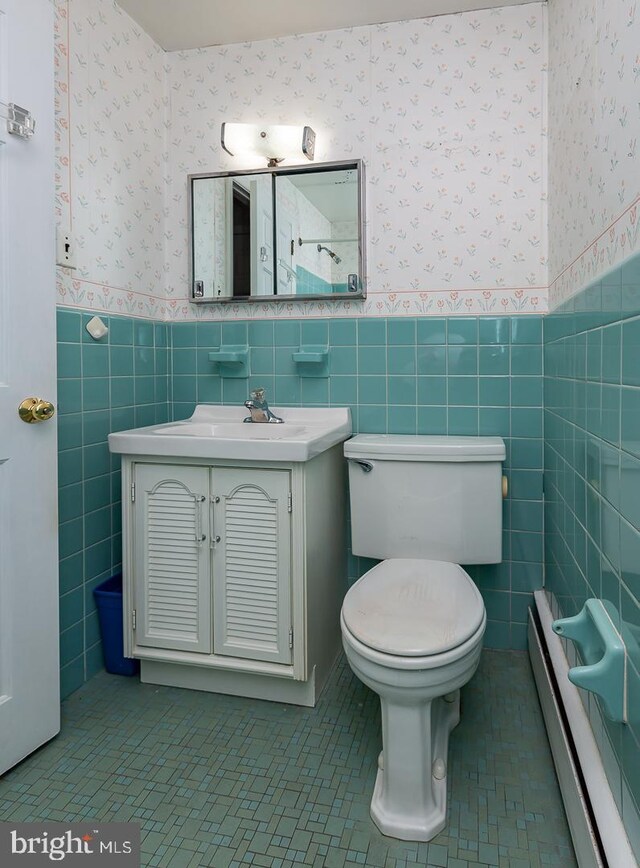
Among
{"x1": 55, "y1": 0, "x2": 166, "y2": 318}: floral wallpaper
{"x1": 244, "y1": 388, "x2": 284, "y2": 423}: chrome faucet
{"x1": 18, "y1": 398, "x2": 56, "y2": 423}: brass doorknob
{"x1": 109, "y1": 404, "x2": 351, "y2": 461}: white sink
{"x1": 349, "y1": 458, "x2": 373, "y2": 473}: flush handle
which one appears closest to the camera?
{"x1": 18, "y1": 398, "x2": 56, "y2": 423}: brass doorknob

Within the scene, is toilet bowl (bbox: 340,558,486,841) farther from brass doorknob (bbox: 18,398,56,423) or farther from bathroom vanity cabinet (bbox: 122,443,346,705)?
brass doorknob (bbox: 18,398,56,423)

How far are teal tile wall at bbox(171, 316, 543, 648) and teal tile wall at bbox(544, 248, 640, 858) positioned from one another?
0.37 m

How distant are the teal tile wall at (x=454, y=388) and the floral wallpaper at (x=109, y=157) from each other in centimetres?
54

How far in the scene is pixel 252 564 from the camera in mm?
1832

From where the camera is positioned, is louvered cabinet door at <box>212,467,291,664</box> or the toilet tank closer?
louvered cabinet door at <box>212,467,291,664</box>

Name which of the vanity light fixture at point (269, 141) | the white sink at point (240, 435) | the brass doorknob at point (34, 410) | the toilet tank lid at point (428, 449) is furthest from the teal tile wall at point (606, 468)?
the brass doorknob at point (34, 410)

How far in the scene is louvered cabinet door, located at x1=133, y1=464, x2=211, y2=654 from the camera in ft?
6.15

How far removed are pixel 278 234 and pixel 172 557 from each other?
124 centimetres

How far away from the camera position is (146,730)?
1.72 m

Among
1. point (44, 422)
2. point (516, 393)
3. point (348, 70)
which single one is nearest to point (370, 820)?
point (44, 422)

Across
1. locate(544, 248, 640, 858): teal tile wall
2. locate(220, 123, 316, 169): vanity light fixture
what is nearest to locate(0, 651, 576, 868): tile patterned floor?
locate(544, 248, 640, 858): teal tile wall

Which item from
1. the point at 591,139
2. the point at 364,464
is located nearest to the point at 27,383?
the point at 364,464

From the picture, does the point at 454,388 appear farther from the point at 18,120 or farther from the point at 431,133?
the point at 18,120

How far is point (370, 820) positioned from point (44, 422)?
126 centimetres
